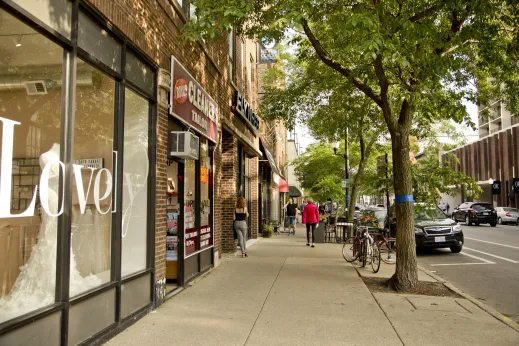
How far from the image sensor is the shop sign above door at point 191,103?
6.89 m

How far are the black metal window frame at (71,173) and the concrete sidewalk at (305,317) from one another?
60 centimetres

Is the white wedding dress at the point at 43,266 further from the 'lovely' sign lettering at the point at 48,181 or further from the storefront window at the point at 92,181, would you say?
the storefront window at the point at 92,181

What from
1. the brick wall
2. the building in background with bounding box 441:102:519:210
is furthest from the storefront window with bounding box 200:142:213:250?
the building in background with bounding box 441:102:519:210

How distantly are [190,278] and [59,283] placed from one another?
3.99 metres

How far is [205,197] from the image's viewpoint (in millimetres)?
9086

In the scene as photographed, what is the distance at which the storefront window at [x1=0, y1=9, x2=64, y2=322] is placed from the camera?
3.45m

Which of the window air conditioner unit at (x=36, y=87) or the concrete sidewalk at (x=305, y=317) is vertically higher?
the window air conditioner unit at (x=36, y=87)

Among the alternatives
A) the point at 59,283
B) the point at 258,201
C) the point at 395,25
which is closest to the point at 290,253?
the point at 258,201

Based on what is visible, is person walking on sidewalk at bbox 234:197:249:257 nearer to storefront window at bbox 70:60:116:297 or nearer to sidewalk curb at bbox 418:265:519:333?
sidewalk curb at bbox 418:265:519:333

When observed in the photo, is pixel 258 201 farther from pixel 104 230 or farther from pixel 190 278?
pixel 104 230

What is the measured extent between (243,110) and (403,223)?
6.75 meters

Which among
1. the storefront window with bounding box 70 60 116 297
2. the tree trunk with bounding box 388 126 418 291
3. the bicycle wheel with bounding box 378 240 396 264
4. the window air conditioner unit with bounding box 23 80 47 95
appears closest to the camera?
the window air conditioner unit with bounding box 23 80 47 95

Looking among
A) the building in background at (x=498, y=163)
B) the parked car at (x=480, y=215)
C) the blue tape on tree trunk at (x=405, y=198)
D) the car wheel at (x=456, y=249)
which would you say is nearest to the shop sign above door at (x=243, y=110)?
the blue tape on tree trunk at (x=405, y=198)

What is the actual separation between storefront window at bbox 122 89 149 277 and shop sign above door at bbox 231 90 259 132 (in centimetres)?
613
